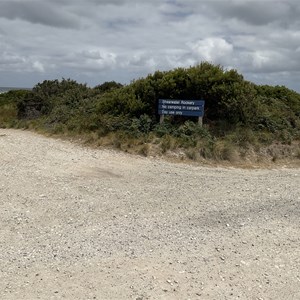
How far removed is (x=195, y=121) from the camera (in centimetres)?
1323

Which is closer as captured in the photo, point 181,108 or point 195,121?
point 181,108

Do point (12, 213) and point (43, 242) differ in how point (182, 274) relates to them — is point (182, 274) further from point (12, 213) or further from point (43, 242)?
point (12, 213)

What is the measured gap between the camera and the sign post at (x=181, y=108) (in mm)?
12619

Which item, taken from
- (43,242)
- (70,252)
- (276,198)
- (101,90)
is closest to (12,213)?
(43,242)

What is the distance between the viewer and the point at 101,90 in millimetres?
21688

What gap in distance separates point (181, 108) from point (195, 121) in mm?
766

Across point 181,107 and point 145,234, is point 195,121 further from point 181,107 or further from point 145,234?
point 145,234

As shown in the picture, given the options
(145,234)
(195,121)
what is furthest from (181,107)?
(145,234)

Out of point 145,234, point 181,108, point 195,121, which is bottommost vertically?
point 145,234

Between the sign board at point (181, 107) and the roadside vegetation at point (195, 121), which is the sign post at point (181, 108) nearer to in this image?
the sign board at point (181, 107)

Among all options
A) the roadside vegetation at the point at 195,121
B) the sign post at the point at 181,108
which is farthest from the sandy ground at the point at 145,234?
the sign post at the point at 181,108

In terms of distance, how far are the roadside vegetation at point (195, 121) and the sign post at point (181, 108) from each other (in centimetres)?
31

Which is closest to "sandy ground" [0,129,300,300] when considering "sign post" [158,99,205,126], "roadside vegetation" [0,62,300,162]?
"roadside vegetation" [0,62,300,162]

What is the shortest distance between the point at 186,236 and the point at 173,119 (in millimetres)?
8572
